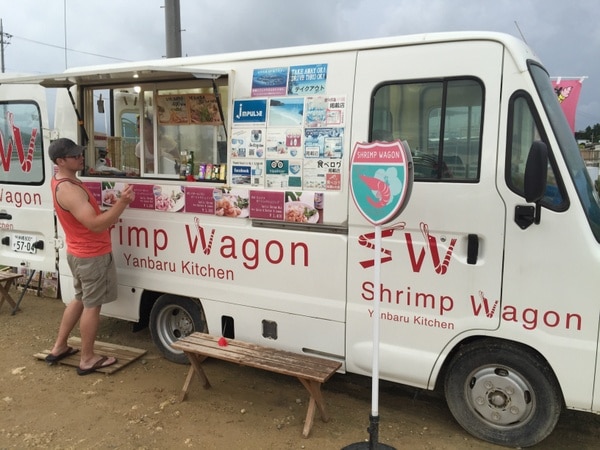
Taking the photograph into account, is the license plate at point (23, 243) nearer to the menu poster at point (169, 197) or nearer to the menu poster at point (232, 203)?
the menu poster at point (169, 197)

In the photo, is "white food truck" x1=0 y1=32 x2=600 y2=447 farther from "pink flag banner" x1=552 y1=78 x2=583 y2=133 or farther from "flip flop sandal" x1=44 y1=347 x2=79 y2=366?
"pink flag banner" x1=552 y1=78 x2=583 y2=133

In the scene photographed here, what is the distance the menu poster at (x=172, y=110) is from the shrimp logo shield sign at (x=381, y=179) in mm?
1986

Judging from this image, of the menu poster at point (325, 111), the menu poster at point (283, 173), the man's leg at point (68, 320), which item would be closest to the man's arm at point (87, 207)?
the man's leg at point (68, 320)

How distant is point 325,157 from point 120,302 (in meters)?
2.43

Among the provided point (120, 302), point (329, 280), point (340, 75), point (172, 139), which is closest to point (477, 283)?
point (329, 280)

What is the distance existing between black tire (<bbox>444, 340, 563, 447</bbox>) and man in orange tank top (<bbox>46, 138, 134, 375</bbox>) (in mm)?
2854

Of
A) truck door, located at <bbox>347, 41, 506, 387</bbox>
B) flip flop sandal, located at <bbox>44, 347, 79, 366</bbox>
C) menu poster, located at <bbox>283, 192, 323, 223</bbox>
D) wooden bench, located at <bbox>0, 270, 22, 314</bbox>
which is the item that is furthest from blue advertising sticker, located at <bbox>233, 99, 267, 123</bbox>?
wooden bench, located at <bbox>0, 270, 22, 314</bbox>

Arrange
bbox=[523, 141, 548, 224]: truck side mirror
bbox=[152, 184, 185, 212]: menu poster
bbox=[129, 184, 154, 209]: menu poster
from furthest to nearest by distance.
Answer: bbox=[129, 184, 154, 209]: menu poster
bbox=[152, 184, 185, 212]: menu poster
bbox=[523, 141, 548, 224]: truck side mirror

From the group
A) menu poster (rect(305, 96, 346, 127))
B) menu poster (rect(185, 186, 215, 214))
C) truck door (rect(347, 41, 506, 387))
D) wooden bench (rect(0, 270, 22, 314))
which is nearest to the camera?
truck door (rect(347, 41, 506, 387))

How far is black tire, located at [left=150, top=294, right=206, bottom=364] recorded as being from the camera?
4.39 meters

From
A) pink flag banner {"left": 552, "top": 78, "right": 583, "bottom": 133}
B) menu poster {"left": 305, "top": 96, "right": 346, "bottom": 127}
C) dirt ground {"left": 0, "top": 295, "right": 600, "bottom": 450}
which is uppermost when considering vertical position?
pink flag banner {"left": 552, "top": 78, "right": 583, "bottom": 133}

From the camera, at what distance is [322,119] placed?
141 inches

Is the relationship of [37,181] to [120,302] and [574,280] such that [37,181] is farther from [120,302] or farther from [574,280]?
[574,280]

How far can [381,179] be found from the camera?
2.88m
